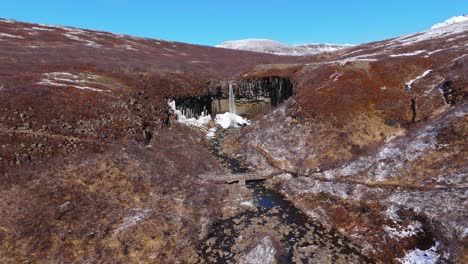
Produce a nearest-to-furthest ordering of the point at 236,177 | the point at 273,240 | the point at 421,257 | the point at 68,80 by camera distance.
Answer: the point at 421,257, the point at 273,240, the point at 236,177, the point at 68,80

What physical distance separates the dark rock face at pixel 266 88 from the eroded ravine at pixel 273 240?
3556 centimetres

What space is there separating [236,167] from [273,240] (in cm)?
1729

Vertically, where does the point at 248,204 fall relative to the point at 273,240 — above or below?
above

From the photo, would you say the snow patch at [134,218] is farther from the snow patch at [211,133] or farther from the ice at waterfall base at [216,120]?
the ice at waterfall base at [216,120]

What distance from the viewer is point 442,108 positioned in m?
41.2

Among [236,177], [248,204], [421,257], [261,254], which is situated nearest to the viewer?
[421,257]

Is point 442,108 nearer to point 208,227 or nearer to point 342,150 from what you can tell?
point 342,150

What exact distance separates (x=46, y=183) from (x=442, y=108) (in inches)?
1758

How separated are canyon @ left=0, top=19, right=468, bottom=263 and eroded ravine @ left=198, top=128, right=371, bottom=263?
0.43 feet

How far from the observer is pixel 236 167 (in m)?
42.0

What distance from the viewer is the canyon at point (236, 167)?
24.0 m

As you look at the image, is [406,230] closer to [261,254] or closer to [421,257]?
[421,257]

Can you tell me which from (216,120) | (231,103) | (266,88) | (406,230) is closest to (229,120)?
(216,120)

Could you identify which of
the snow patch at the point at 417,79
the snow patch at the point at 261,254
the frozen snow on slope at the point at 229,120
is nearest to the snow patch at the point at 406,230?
the snow patch at the point at 261,254
